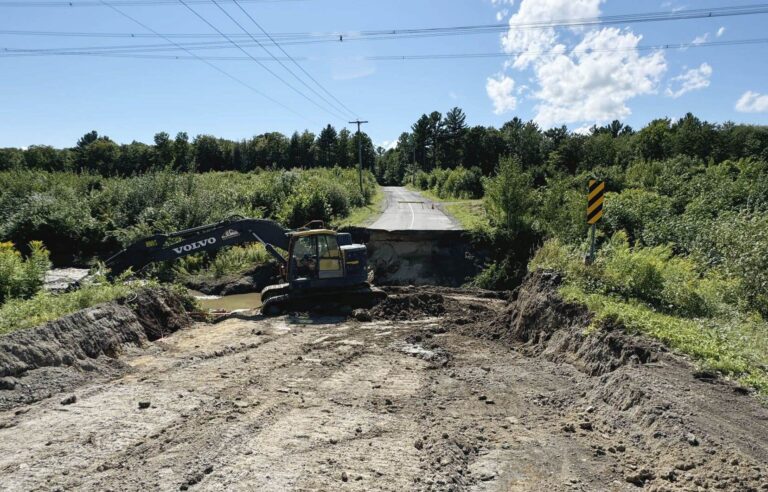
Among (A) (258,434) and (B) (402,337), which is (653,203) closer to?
(B) (402,337)

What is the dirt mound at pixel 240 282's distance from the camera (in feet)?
63.8

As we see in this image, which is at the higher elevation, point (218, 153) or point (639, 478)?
point (218, 153)

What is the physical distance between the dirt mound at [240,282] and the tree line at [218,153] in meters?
70.3

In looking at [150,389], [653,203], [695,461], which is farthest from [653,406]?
[653,203]

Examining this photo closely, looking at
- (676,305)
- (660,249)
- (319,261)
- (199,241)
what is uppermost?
(660,249)

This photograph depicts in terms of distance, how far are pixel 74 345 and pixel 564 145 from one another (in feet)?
209

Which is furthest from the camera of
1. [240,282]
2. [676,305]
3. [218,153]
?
[218,153]

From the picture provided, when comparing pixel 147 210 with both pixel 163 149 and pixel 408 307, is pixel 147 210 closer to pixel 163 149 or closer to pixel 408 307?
Answer: pixel 408 307

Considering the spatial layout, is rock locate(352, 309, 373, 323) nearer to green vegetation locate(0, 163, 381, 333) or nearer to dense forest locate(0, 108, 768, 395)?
dense forest locate(0, 108, 768, 395)

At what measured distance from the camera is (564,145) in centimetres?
6431

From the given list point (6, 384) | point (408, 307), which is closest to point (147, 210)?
point (408, 307)

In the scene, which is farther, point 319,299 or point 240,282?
point 240,282

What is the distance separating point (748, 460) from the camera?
15.6 feet

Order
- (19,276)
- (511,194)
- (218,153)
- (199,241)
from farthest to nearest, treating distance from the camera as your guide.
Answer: (218,153), (511,194), (199,241), (19,276)
